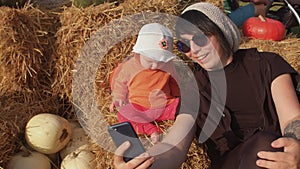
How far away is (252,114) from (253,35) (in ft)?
6.53

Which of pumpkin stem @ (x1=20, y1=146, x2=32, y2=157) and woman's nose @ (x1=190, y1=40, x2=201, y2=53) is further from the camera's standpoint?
pumpkin stem @ (x1=20, y1=146, x2=32, y2=157)

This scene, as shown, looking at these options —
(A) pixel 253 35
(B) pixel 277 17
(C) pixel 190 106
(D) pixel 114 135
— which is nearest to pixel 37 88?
(C) pixel 190 106

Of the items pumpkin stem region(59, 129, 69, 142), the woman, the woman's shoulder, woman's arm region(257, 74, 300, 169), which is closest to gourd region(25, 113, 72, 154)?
pumpkin stem region(59, 129, 69, 142)

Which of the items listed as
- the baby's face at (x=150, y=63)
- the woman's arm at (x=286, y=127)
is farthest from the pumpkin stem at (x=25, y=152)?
the woman's arm at (x=286, y=127)

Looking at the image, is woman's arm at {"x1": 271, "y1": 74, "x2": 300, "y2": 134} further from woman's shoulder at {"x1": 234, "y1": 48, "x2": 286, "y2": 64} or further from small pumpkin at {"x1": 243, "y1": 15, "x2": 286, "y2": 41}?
small pumpkin at {"x1": 243, "y1": 15, "x2": 286, "y2": 41}

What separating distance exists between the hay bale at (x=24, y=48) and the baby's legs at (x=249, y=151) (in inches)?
58.5

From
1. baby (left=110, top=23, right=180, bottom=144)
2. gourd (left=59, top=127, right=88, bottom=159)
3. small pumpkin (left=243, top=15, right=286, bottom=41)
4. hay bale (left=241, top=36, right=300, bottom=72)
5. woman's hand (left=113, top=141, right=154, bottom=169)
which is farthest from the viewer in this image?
small pumpkin (left=243, top=15, right=286, bottom=41)

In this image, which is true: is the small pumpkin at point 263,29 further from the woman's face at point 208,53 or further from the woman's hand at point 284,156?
the woman's hand at point 284,156

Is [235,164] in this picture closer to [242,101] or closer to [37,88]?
[242,101]

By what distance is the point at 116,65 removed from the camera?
2936 mm

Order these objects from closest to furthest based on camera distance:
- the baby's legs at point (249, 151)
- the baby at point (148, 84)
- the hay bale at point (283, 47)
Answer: the baby's legs at point (249, 151) → the baby at point (148, 84) → the hay bale at point (283, 47)

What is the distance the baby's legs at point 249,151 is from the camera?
1782mm

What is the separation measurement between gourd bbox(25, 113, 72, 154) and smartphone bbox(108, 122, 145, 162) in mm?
1053

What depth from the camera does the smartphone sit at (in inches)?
61.4
